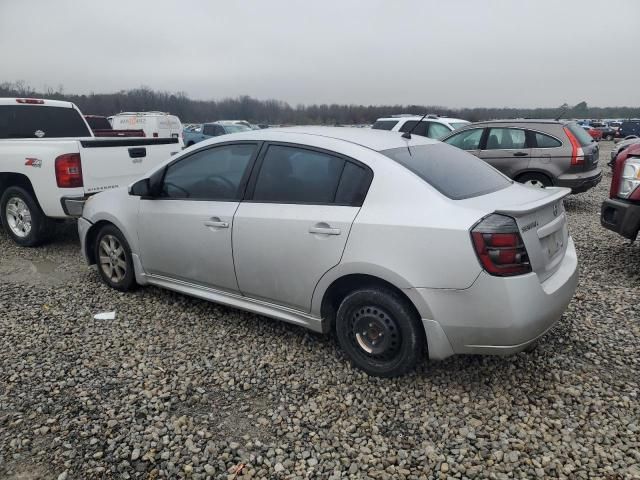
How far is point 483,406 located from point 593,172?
7103 millimetres

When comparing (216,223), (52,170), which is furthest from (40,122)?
(216,223)

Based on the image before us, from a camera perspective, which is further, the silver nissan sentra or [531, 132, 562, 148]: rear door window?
[531, 132, 562, 148]: rear door window

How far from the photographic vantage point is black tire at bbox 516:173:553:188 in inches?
335

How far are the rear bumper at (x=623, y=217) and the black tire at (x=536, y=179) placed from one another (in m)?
3.77

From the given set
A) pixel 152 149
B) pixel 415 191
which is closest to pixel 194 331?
pixel 415 191

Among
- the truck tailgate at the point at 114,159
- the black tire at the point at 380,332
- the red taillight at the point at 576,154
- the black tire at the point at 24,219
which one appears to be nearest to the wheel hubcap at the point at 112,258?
the truck tailgate at the point at 114,159

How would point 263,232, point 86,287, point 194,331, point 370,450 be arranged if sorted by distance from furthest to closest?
point 86,287
point 194,331
point 263,232
point 370,450

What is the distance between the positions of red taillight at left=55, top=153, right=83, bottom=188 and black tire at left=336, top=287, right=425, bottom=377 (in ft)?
13.4

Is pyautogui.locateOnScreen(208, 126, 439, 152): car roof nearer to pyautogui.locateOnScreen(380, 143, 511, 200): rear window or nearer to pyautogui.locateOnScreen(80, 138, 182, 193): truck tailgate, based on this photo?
pyautogui.locateOnScreen(380, 143, 511, 200): rear window

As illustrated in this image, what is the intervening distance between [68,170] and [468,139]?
6.91m

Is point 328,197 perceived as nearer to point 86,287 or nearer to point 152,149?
point 86,287

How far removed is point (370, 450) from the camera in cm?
261

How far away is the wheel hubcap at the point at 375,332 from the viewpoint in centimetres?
309

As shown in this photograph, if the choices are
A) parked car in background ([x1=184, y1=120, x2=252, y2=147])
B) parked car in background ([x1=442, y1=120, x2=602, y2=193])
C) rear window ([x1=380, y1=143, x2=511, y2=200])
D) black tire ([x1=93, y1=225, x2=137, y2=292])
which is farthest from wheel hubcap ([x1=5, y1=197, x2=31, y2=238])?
parked car in background ([x1=184, y1=120, x2=252, y2=147])
